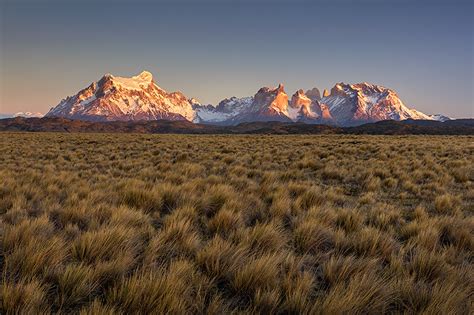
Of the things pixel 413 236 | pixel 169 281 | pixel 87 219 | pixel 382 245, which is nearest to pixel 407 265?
pixel 382 245

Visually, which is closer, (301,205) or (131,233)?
(131,233)

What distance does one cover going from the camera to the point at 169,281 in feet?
8.39

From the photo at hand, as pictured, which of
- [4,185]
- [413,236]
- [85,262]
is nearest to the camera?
[85,262]

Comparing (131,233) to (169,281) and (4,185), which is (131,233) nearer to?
(169,281)

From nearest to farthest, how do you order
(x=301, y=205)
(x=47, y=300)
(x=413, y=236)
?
(x=47, y=300) < (x=413, y=236) < (x=301, y=205)

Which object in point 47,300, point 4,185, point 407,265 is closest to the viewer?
point 47,300

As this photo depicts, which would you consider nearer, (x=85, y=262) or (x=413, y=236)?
(x=85, y=262)

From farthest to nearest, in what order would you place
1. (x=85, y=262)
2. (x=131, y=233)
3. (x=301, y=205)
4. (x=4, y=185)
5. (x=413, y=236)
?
(x=4, y=185)
(x=301, y=205)
(x=413, y=236)
(x=131, y=233)
(x=85, y=262)

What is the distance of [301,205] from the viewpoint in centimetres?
632

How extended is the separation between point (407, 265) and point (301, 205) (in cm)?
295

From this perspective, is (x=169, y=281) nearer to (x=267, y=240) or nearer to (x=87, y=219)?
(x=267, y=240)

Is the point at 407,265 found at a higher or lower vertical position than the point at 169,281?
lower

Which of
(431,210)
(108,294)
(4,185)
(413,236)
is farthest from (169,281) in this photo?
(4,185)

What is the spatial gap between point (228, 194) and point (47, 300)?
417cm
